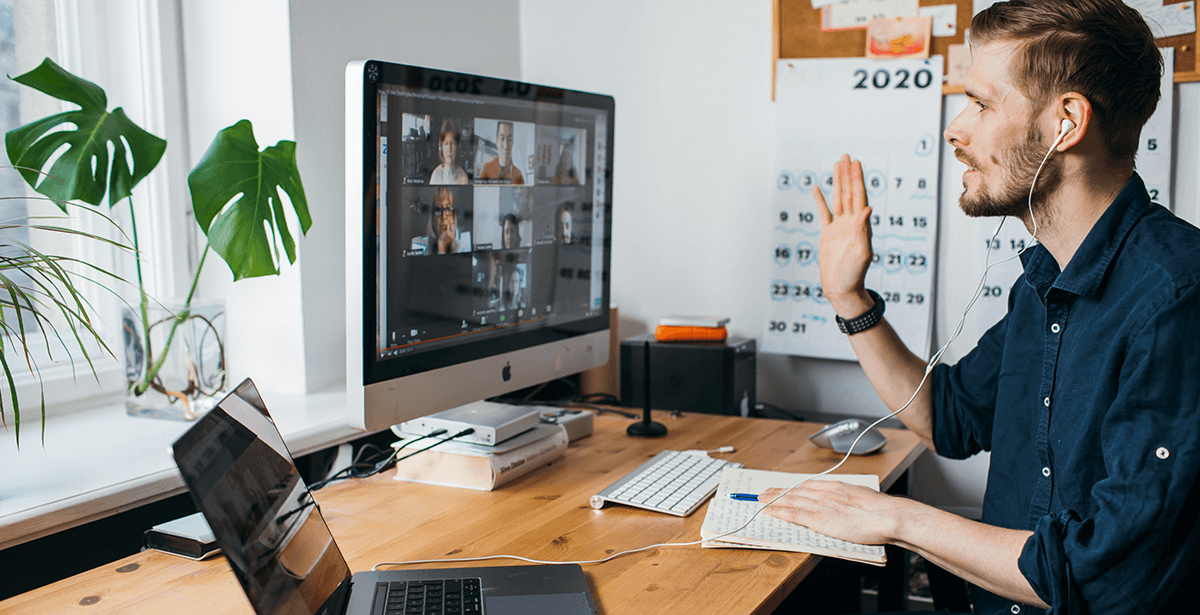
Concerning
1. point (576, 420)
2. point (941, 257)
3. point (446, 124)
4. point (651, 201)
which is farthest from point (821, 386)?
point (446, 124)

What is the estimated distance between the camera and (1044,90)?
1.10m

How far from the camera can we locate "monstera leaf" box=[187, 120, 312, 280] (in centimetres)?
133

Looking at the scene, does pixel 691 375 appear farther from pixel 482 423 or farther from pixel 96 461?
pixel 96 461

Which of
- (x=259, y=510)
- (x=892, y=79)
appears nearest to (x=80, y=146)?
(x=259, y=510)

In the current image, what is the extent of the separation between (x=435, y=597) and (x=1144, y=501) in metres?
0.74

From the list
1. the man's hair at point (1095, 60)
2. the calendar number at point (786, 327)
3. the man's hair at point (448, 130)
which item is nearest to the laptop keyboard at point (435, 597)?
the man's hair at point (448, 130)

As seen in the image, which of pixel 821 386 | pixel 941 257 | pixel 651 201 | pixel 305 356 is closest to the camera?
pixel 305 356

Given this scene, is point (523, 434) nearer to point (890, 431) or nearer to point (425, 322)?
point (425, 322)

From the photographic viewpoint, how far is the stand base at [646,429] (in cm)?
166

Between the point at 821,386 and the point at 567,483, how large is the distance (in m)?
1.02

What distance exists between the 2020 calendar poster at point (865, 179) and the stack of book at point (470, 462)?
96cm

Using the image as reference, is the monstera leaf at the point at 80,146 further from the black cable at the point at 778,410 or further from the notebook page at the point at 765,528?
the black cable at the point at 778,410

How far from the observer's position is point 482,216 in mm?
1325

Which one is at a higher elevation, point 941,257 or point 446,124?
point 446,124
